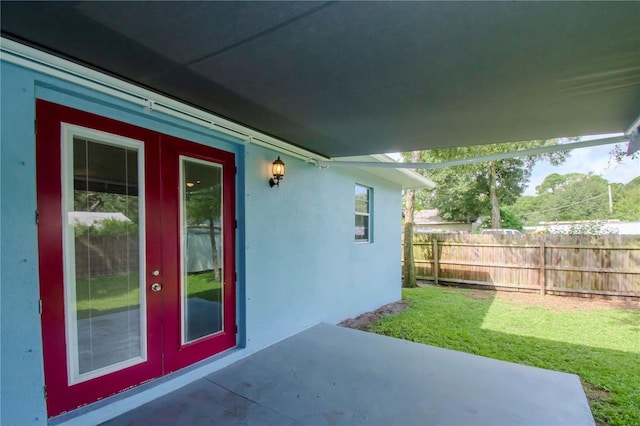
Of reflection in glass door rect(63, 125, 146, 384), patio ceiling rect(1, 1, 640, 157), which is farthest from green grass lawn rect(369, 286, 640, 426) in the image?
reflection in glass door rect(63, 125, 146, 384)

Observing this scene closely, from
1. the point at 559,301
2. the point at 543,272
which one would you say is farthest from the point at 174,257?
the point at 543,272

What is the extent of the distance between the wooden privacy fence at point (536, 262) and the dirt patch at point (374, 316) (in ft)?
10.5

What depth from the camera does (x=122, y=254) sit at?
2.62 metres

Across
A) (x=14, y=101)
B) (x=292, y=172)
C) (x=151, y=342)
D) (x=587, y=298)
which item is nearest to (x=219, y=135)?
(x=292, y=172)

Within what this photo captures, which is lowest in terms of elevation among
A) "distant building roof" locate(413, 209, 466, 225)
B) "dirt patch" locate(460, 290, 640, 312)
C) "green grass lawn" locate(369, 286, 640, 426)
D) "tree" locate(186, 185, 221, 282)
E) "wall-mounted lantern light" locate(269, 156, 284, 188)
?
"dirt patch" locate(460, 290, 640, 312)

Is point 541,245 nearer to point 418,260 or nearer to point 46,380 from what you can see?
point 418,260

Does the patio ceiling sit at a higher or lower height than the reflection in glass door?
higher

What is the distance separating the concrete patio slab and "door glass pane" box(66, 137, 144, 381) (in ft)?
1.87

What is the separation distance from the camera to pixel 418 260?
1116 cm

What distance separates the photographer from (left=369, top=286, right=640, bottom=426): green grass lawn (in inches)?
142

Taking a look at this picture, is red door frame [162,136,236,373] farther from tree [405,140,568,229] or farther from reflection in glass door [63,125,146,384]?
tree [405,140,568,229]

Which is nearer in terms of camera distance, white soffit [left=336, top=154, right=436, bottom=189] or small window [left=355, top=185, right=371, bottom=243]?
white soffit [left=336, top=154, right=436, bottom=189]

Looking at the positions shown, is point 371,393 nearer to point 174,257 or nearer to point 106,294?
point 174,257

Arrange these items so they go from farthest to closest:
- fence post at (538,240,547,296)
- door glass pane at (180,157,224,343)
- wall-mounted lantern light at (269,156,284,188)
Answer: fence post at (538,240,547,296)
wall-mounted lantern light at (269,156,284,188)
door glass pane at (180,157,224,343)
